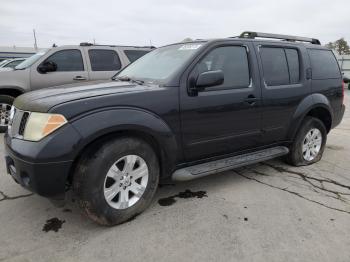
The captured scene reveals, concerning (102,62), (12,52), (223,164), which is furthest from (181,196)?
(12,52)

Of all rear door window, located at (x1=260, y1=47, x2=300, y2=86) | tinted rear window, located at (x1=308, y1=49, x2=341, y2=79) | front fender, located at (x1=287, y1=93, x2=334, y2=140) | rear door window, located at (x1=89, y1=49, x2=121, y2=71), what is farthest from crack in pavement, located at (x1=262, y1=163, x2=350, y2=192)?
rear door window, located at (x1=89, y1=49, x2=121, y2=71)

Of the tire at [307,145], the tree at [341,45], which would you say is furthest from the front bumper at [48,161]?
the tree at [341,45]

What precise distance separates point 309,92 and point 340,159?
1416 millimetres

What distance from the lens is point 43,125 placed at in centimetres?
274

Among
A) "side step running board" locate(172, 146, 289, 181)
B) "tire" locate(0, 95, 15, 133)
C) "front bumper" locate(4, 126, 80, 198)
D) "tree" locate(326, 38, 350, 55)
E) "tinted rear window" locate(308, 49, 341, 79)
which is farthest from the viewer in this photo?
"tree" locate(326, 38, 350, 55)

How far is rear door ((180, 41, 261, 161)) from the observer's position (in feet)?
11.5

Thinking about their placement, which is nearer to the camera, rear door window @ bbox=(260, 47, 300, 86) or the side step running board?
the side step running board

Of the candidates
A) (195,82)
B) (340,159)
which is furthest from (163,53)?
(340,159)

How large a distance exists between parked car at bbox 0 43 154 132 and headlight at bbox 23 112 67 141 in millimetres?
4458

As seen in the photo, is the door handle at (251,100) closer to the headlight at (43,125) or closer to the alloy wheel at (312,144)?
the alloy wheel at (312,144)

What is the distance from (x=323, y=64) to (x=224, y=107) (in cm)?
227

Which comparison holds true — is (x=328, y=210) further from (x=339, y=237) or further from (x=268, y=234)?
(x=268, y=234)

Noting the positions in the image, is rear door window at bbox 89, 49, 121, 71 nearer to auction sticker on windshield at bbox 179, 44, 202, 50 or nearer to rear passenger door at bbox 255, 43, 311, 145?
auction sticker on windshield at bbox 179, 44, 202, 50

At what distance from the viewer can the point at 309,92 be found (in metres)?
4.69
